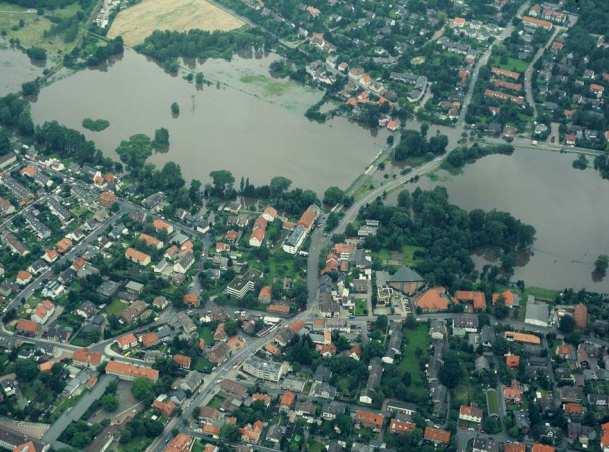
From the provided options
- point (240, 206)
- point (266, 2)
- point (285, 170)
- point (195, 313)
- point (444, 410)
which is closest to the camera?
point (444, 410)

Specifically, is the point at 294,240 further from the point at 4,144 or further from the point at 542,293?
the point at 4,144

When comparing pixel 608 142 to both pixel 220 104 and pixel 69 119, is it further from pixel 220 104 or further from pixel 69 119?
pixel 69 119

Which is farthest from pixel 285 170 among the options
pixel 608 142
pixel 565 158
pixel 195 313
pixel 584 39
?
pixel 584 39

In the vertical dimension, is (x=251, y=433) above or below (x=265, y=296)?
below

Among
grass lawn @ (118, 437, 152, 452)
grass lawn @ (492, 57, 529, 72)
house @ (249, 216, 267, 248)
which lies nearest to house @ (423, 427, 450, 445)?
grass lawn @ (118, 437, 152, 452)

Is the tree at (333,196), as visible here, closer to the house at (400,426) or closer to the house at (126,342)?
the house at (126,342)

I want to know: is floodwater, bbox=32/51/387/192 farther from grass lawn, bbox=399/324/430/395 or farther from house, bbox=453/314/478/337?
house, bbox=453/314/478/337

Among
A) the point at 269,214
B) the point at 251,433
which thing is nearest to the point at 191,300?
the point at 269,214
